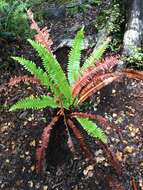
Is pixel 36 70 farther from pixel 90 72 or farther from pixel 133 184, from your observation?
pixel 133 184

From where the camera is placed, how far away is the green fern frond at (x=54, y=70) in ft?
12.8

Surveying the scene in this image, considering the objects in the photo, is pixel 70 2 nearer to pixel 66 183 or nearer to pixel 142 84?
pixel 142 84

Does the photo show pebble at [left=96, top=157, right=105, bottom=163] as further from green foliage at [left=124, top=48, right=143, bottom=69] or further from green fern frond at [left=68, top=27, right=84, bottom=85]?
green foliage at [left=124, top=48, right=143, bottom=69]

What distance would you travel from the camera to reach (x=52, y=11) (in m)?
6.59

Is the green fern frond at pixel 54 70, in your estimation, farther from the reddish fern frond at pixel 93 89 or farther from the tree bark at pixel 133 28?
the tree bark at pixel 133 28

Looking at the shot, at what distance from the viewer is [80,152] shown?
13.1 feet

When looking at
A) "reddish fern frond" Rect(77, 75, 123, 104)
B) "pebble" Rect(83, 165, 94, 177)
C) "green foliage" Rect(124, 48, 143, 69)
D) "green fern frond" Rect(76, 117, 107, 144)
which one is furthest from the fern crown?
"green foliage" Rect(124, 48, 143, 69)

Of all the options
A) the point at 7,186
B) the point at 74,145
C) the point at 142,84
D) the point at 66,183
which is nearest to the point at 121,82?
the point at 142,84

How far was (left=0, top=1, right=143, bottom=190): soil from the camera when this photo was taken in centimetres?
377

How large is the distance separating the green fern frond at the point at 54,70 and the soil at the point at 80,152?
0.35 m

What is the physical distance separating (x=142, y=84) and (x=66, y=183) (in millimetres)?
1550

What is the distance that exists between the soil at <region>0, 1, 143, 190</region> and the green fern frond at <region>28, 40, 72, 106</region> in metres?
0.35

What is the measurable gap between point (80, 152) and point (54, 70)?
0.94m

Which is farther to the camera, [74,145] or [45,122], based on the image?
[45,122]
